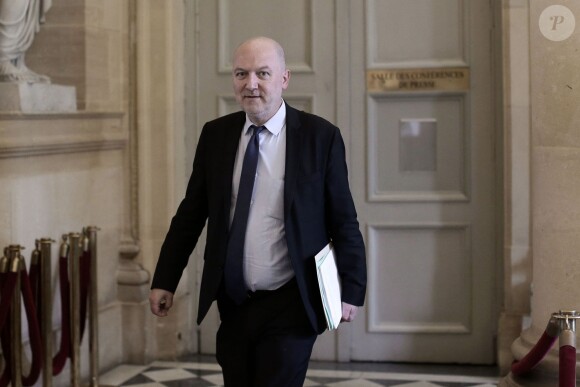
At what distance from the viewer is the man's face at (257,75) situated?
3807 millimetres

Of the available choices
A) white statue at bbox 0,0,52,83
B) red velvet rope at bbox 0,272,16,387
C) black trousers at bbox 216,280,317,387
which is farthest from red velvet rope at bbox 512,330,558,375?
white statue at bbox 0,0,52,83

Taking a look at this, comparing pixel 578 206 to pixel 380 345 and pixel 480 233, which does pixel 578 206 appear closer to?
pixel 480 233

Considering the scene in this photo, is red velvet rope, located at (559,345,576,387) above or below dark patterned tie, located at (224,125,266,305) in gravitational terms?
below

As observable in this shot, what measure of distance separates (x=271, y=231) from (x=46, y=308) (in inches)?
83.5

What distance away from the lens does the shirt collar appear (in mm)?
3945

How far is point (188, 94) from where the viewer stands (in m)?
7.14

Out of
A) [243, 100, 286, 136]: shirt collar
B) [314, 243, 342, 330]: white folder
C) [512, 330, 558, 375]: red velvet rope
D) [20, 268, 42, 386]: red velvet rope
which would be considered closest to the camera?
[314, 243, 342, 330]: white folder

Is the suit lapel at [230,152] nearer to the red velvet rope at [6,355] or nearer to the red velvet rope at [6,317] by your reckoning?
the red velvet rope at [6,317]

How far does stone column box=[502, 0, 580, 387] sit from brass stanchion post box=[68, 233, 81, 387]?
2.27 metres

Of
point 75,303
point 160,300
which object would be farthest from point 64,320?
point 160,300

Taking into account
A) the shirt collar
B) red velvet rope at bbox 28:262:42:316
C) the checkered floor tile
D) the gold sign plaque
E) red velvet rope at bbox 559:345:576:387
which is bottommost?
the checkered floor tile

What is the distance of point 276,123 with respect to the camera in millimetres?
3963

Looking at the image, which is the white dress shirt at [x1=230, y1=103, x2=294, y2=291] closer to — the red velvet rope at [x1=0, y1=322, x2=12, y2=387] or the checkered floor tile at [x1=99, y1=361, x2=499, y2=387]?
the red velvet rope at [x1=0, y1=322, x2=12, y2=387]

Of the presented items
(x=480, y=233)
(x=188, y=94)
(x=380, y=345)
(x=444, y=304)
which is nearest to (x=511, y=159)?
(x=480, y=233)
